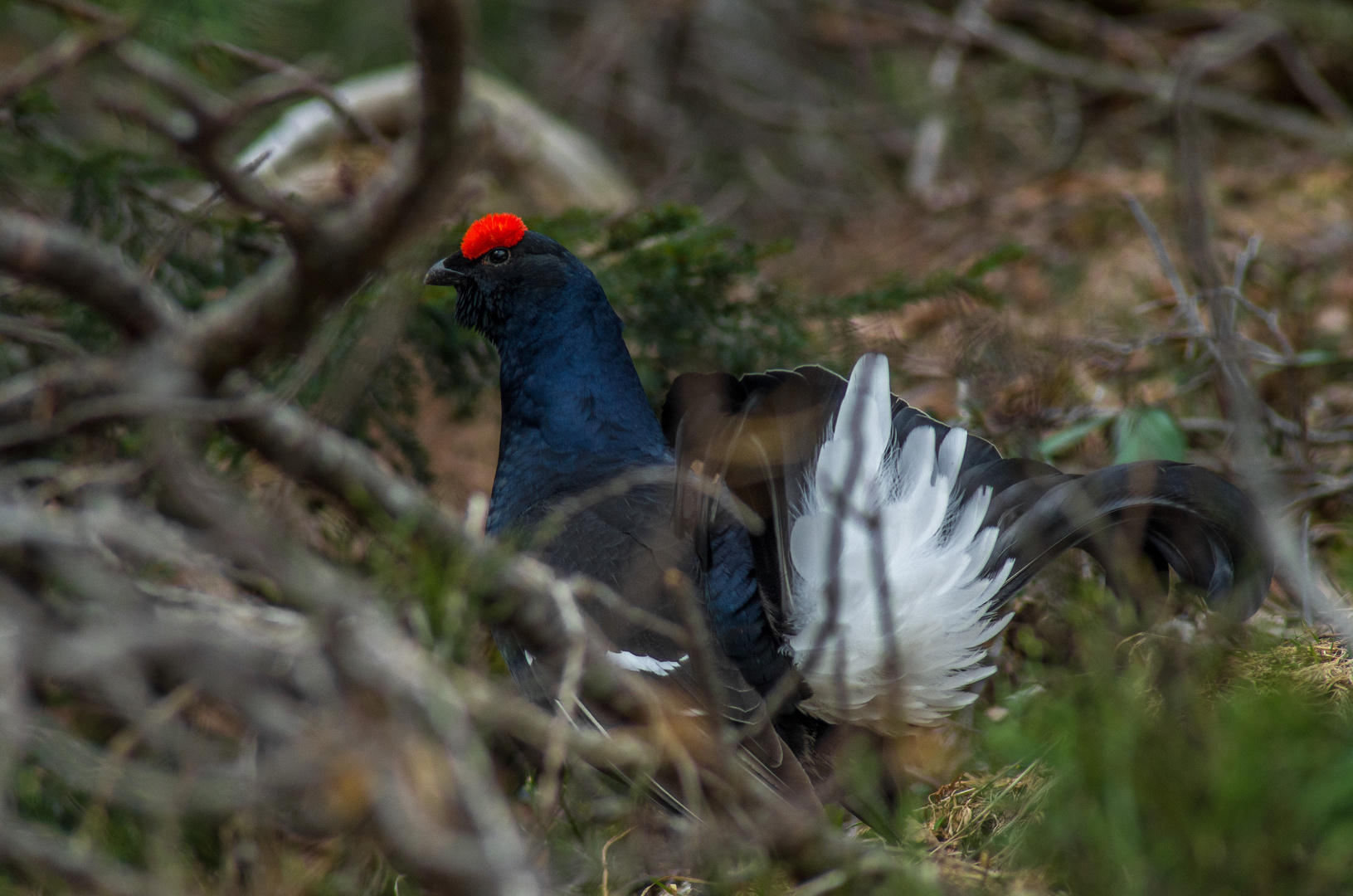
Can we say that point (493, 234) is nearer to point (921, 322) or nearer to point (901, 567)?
point (901, 567)

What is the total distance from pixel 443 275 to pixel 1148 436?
1.77 metres

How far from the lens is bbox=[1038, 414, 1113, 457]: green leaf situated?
2742mm

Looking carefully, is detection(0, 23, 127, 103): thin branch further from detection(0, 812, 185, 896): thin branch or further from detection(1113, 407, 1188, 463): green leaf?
detection(1113, 407, 1188, 463): green leaf

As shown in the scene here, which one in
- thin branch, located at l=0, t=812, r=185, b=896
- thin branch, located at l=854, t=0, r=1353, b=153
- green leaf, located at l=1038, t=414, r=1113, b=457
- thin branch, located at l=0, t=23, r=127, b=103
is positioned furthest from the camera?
thin branch, located at l=854, t=0, r=1353, b=153

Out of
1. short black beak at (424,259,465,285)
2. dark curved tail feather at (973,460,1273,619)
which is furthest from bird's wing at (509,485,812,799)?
short black beak at (424,259,465,285)

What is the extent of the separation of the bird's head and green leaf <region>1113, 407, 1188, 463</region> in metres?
1.32

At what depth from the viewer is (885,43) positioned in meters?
6.14

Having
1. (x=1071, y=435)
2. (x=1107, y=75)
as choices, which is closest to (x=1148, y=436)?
(x=1071, y=435)

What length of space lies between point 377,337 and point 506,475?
1.12m

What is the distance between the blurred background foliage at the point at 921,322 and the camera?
1.26 m

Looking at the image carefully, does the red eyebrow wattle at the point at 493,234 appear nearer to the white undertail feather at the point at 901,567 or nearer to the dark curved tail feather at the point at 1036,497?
the dark curved tail feather at the point at 1036,497

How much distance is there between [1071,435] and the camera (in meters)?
2.75

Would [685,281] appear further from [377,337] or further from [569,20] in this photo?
[569,20]

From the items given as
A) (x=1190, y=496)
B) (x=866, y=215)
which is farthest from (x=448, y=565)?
(x=866, y=215)
